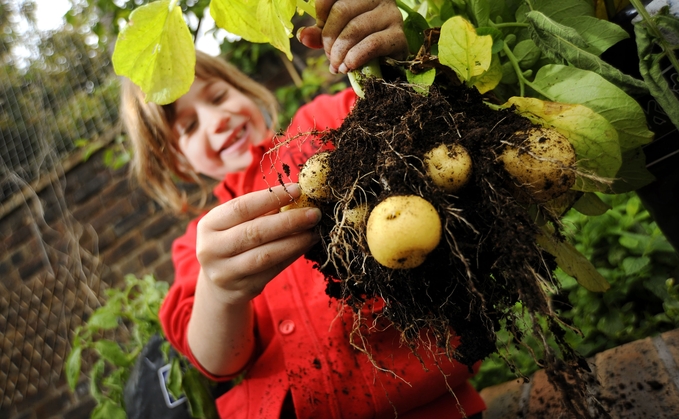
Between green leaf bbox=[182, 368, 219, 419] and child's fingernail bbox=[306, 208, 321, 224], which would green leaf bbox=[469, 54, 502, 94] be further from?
green leaf bbox=[182, 368, 219, 419]

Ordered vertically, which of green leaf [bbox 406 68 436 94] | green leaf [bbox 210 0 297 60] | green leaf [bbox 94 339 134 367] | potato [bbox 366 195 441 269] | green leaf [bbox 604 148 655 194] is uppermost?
green leaf [bbox 210 0 297 60]

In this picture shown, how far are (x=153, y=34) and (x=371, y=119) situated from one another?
0.40 metres

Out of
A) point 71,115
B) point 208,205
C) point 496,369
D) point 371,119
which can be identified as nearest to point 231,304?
point 371,119

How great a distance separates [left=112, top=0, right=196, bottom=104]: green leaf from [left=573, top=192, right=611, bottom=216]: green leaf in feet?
2.27

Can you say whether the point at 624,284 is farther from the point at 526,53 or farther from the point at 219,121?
the point at 219,121

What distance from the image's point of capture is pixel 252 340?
97 cm

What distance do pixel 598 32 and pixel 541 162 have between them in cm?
25

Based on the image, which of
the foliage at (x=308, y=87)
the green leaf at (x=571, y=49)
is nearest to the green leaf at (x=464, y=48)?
the green leaf at (x=571, y=49)

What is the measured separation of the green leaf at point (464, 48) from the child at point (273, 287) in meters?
0.09

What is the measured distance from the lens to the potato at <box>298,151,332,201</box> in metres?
0.65

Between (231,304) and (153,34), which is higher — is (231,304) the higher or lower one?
the lower one

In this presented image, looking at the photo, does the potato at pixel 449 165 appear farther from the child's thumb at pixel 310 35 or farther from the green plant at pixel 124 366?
the green plant at pixel 124 366

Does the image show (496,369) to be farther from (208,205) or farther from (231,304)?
(208,205)

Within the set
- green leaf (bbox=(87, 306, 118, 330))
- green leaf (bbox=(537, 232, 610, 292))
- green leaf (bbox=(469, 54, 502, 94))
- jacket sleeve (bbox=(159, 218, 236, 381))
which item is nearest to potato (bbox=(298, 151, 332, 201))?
green leaf (bbox=(469, 54, 502, 94))
